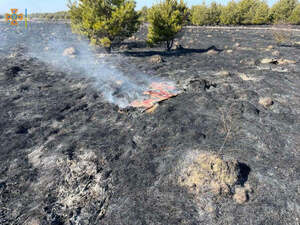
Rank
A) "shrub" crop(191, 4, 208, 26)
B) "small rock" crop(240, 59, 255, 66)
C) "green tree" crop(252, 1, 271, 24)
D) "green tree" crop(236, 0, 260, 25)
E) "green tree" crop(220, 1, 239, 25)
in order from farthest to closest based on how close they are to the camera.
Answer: "shrub" crop(191, 4, 208, 26) < "green tree" crop(220, 1, 239, 25) < "green tree" crop(236, 0, 260, 25) < "green tree" crop(252, 1, 271, 24) < "small rock" crop(240, 59, 255, 66)

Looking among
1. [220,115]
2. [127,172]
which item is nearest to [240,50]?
[220,115]

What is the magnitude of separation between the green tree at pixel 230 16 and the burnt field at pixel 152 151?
47844 millimetres

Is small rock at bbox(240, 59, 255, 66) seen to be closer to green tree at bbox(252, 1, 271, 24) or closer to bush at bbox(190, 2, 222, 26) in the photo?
green tree at bbox(252, 1, 271, 24)

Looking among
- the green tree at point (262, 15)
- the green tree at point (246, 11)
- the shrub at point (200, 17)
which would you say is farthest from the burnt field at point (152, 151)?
the shrub at point (200, 17)

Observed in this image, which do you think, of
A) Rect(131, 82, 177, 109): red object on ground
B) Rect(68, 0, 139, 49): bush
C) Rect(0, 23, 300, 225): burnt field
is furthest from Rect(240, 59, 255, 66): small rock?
Rect(68, 0, 139, 49): bush

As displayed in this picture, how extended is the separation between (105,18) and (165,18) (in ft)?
18.6

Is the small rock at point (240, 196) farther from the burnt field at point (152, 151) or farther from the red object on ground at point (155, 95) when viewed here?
the red object on ground at point (155, 95)

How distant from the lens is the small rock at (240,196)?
4840mm

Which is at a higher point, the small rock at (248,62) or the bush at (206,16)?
the bush at (206,16)

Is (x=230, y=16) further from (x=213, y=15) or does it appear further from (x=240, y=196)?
(x=240, y=196)

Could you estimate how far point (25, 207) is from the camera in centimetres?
492

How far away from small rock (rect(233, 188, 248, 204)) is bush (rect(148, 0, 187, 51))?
677 inches

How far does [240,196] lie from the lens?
491cm

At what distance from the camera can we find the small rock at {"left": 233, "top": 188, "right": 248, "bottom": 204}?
4.84 m
